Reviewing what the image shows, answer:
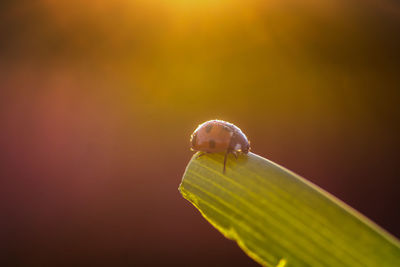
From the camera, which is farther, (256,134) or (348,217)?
(256,134)

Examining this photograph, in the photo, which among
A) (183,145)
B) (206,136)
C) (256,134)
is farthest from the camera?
(256,134)

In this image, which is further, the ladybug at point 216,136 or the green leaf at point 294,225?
the ladybug at point 216,136

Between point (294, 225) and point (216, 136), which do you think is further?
point (216, 136)

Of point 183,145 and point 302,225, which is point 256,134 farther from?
point 302,225

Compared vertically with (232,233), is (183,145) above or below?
below

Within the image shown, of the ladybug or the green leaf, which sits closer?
the green leaf

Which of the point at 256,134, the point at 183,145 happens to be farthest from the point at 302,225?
the point at 256,134

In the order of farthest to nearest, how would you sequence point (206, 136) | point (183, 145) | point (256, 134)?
point (256, 134) → point (183, 145) → point (206, 136)

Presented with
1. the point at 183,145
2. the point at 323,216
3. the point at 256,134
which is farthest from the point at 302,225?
the point at 256,134
